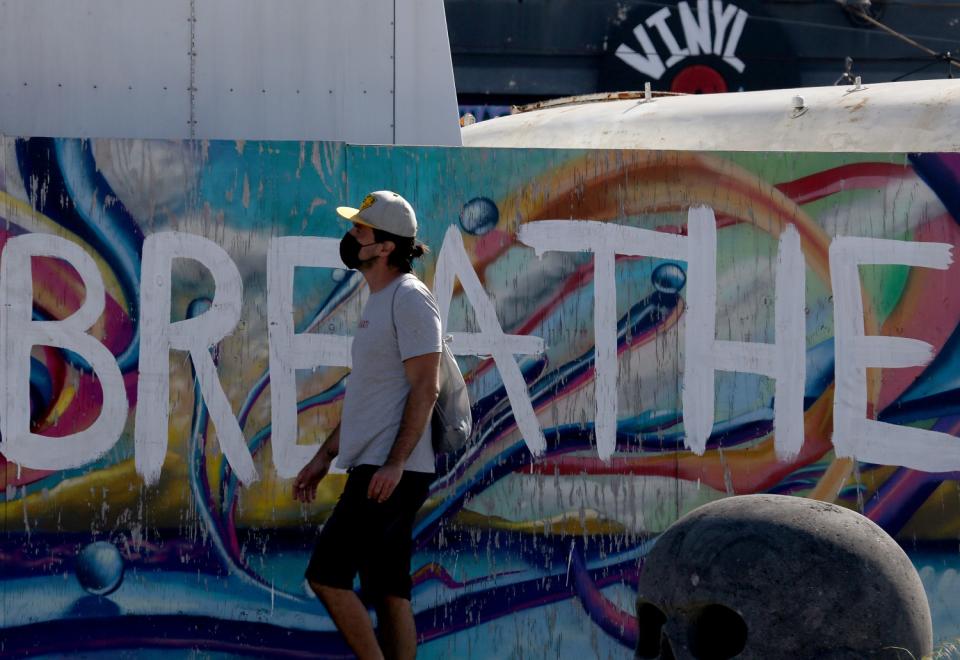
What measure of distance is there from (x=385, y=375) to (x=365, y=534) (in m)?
0.52

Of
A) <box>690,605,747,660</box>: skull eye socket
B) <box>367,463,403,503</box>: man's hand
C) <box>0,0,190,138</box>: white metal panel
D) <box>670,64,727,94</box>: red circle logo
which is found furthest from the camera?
<box>670,64,727,94</box>: red circle logo

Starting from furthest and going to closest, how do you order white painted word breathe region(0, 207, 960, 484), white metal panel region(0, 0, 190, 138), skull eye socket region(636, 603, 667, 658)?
white metal panel region(0, 0, 190, 138), white painted word breathe region(0, 207, 960, 484), skull eye socket region(636, 603, 667, 658)

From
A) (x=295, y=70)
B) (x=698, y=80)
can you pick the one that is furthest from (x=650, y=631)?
(x=698, y=80)

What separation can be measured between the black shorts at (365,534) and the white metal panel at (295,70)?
205 centimetres

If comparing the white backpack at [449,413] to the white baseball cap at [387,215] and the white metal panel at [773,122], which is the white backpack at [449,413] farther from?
the white metal panel at [773,122]

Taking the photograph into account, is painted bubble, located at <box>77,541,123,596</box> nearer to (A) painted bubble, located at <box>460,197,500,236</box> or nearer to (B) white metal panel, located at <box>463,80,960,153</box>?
(A) painted bubble, located at <box>460,197,500,236</box>

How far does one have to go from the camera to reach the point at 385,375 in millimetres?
4598

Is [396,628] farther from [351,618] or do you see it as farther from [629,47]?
[629,47]

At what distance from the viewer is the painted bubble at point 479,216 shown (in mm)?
5477

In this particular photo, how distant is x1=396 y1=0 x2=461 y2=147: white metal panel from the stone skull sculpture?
2.77m

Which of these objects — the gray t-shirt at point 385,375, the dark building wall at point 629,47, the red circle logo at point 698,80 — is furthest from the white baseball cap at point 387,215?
the red circle logo at point 698,80

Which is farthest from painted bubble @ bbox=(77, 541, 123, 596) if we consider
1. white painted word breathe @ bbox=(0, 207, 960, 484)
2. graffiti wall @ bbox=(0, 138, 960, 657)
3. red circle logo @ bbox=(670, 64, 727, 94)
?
red circle logo @ bbox=(670, 64, 727, 94)

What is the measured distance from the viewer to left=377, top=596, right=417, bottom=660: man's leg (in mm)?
4723

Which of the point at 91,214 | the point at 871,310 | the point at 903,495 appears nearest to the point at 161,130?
the point at 91,214
